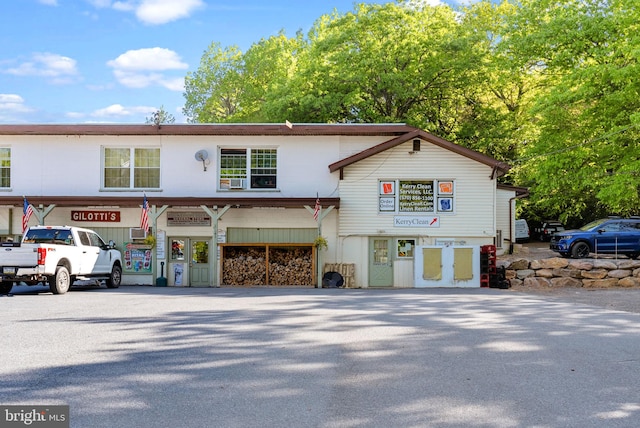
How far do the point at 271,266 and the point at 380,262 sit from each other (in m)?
4.36

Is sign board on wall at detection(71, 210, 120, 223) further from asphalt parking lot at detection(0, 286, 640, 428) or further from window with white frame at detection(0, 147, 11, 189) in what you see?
asphalt parking lot at detection(0, 286, 640, 428)

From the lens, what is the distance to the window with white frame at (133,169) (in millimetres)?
25969

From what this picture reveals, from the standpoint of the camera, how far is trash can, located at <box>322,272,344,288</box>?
24.5 m

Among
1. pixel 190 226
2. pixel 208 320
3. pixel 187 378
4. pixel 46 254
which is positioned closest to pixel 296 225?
pixel 190 226

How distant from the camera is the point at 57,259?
18344mm

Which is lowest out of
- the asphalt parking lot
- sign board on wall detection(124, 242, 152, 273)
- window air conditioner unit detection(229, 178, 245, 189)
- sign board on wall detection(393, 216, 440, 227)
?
the asphalt parking lot

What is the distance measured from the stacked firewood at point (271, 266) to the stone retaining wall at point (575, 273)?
790 centimetres

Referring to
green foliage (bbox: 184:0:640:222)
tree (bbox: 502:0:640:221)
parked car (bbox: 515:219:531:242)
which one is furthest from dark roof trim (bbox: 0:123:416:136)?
parked car (bbox: 515:219:531:242)

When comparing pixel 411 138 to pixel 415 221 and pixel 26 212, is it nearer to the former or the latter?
pixel 415 221

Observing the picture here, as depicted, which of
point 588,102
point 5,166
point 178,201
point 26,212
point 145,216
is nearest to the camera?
point 26,212

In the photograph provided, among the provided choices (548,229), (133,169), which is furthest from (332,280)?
(548,229)

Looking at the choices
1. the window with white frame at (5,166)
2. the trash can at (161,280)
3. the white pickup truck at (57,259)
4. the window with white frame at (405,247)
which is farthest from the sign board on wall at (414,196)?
the window with white frame at (5,166)

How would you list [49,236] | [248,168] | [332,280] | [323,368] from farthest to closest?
[248,168], [332,280], [49,236], [323,368]

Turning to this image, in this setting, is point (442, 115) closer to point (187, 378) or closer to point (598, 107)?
point (598, 107)
